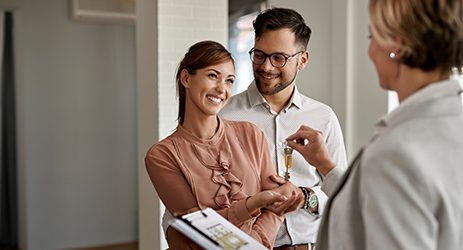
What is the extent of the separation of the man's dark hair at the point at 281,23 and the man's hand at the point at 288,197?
57cm

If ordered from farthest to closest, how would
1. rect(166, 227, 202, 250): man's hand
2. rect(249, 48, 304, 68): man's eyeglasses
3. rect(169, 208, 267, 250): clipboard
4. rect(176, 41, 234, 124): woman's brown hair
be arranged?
rect(249, 48, 304, 68): man's eyeglasses < rect(176, 41, 234, 124): woman's brown hair < rect(166, 227, 202, 250): man's hand < rect(169, 208, 267, 250): clipboard

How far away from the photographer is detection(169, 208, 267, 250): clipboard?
1.12 metres

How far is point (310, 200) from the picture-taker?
1.68m

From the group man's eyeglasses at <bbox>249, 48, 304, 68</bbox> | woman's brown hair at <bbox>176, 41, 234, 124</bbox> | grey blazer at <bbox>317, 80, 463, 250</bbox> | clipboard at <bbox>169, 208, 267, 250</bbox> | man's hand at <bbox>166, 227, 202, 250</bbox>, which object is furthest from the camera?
man's eyeglasses at <bbox>249, 48, 304, 68</bbox>

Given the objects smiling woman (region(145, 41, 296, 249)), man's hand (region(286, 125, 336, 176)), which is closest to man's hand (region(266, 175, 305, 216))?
smiling woman (region(145, 41, 296, 249))

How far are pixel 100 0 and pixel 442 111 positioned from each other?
3.75 m

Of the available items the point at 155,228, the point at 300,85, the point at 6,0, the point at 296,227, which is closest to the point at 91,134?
the point at 6,0

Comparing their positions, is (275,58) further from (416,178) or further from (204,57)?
(416,178)

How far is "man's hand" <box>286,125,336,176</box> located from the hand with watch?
21cm

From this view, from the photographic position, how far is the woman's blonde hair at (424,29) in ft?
2.88

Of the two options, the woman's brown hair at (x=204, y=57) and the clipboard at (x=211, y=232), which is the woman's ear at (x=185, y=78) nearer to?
the woman's brown hair at (x=204, y=57)

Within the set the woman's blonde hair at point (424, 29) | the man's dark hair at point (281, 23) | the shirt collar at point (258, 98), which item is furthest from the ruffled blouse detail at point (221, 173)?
the woman's blonde hair at point (424, 29)

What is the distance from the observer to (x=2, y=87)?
4.67m

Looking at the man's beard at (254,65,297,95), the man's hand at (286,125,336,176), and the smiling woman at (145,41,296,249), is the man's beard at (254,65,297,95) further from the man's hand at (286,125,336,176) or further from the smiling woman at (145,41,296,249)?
the man's hand at (286,125,336,176)
